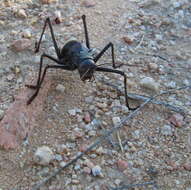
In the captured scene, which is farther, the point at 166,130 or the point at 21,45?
the point at 21,45

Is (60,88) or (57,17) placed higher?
(57,17)

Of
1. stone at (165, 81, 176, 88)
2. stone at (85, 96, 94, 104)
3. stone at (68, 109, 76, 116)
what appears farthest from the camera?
stone at (165, 81, 176, 88)

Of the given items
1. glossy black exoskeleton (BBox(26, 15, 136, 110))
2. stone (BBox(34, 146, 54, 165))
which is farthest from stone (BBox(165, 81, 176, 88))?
stone (BBox(34, 146, 54, 165))

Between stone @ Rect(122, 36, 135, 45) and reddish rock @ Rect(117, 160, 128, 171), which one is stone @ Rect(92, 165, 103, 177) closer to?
reddish rock @ Rect(117, 160, 128, 171)

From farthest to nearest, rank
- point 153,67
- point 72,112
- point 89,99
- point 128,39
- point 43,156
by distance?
point 128,39
point 153,67
point 89,99
point 72,112
point 43,156

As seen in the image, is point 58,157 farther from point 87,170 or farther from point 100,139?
point 100,139

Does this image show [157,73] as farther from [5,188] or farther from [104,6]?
[5,188]

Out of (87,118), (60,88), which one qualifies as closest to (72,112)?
(87,118)
